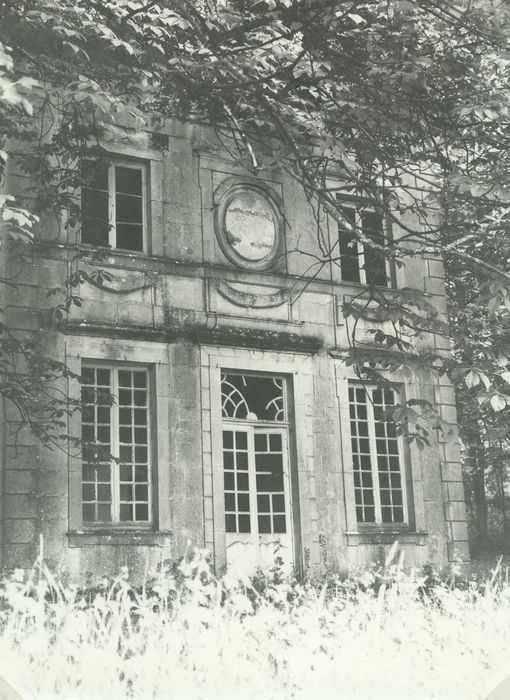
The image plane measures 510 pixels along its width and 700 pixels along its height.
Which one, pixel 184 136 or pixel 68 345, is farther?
pixel 184 136

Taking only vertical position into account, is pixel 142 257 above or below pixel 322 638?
above

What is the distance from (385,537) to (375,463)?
101cm

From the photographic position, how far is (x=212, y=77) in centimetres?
859

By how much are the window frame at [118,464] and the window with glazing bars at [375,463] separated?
2971mm

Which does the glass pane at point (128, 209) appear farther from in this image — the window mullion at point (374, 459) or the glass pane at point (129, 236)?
the window mullion at point (374, 459)

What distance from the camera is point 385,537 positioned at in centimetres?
1235

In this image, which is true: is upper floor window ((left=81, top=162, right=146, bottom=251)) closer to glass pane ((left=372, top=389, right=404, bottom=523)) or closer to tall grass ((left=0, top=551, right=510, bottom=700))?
glass pane ((left=372, top=389, right=404, bottom=523))

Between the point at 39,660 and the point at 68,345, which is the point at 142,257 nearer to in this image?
the point at 68,345

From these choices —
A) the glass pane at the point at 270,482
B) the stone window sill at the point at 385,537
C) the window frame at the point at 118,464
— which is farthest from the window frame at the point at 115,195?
the stone window sill at the point at 385,537

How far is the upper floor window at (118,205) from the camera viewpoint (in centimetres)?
1146

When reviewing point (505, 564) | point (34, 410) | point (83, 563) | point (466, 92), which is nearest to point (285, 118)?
point (466, 92)

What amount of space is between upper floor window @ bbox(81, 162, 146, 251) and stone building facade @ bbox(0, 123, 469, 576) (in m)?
0.03

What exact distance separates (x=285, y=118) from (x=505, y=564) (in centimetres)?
597

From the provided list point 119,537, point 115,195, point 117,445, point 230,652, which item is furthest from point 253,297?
point 230,652
